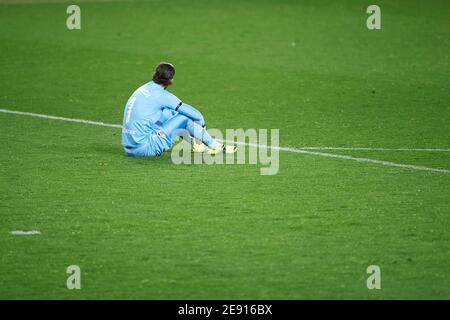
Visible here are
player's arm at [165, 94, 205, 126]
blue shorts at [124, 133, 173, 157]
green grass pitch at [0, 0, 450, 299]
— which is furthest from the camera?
blue shorts at [124, 133, 173, 157]

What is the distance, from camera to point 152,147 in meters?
11.2

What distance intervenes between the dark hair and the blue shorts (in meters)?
0.57

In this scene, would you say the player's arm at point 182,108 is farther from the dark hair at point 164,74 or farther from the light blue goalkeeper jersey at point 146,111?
the dark hair at point 164,74

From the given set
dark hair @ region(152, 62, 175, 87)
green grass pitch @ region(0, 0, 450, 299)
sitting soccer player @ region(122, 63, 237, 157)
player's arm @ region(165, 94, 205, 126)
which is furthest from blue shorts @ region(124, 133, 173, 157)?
dark hair @ region(152, 62, 175, 87)

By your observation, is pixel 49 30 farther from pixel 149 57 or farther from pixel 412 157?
pixel 412 157

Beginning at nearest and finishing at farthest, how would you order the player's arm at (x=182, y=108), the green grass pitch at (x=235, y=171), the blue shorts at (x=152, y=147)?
the green grass pitch at (x=235, y=171), the player's arm at (x=182, y=108), the blue shorts at (x=152, y=147)

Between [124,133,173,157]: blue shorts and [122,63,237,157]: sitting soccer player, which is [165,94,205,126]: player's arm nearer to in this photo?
[122,63,237,157]: sitting soccer player

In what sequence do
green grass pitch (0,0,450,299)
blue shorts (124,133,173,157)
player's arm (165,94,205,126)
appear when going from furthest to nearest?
blue shorts (124,133,173,157)
player's arm (165,94,205,126)
green grass pitch (0,0,450,299)

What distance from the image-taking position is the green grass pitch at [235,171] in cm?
766

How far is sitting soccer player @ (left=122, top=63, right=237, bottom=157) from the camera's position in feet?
35.9

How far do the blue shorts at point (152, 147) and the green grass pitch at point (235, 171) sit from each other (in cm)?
18

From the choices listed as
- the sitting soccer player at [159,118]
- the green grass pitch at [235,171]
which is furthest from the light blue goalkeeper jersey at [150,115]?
the green grass pitch at [235,171]

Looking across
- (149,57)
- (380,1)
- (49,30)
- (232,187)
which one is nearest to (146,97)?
(232,187)

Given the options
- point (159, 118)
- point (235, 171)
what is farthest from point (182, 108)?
point (235, 171)
